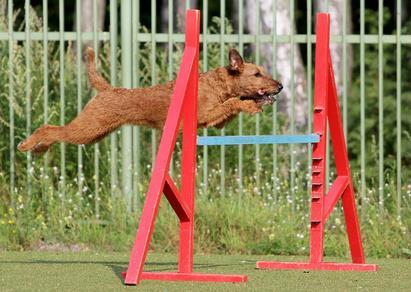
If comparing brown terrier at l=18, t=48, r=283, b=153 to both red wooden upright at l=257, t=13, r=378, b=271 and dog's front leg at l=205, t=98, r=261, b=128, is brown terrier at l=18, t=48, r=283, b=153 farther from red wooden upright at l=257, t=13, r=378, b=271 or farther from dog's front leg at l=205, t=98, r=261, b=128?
red wooden upright at l=257, t=13, r=378, b=271

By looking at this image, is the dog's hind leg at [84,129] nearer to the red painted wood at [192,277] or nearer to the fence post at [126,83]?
the red painted wood at [192,277]

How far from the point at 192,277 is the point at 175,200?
46cm

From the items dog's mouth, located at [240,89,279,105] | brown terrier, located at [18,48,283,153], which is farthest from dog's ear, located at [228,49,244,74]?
dog's mouth, located at [240,89,279,105]

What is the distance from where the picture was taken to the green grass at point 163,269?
7.50 m

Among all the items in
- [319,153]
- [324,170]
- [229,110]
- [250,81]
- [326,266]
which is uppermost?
[250,81]

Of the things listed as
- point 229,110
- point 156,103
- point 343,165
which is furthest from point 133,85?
point 343,165

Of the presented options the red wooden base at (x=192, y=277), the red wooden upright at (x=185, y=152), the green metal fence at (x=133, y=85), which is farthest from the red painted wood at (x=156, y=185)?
the green metal fence at (x=133, y=85)

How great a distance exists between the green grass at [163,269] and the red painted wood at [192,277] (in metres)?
0.04

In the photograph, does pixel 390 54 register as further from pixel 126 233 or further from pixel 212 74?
pixel 212 74

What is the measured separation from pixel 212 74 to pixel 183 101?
1466 millimetres

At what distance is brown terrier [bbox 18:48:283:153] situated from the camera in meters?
8.58

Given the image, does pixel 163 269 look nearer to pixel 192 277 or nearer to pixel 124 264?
pixel 124 264

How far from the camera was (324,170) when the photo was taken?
8.36 m

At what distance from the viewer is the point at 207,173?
1105cm
